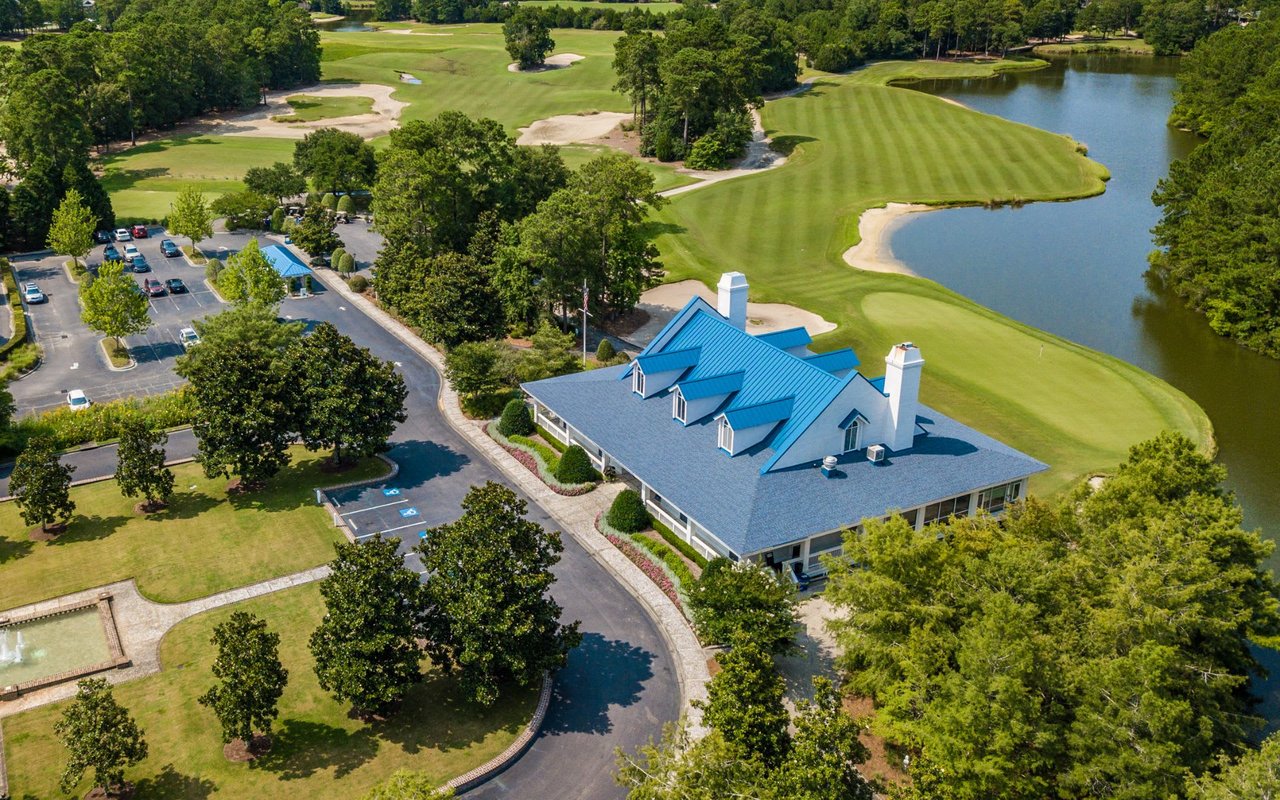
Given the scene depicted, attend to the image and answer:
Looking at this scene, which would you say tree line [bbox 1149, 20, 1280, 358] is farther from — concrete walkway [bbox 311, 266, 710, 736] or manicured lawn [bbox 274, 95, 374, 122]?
manicured lawn [bbox 274, 95, 374, 122]

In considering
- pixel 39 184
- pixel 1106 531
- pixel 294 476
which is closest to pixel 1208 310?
pixel 1106 531

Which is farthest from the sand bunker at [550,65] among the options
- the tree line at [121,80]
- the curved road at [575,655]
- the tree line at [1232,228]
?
the curved road at [575,655]

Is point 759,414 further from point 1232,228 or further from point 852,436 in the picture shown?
point 1232,228

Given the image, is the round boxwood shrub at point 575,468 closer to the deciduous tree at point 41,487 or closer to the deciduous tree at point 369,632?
the deciduous tree at point 369,632

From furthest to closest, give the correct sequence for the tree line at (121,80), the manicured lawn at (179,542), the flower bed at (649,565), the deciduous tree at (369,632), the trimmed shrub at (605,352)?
the tree line at (121,80), the trimmed shrub at (605,352), the manicured lawn at (179,542), the flower bed at (649,565), the deciduous tree at (369,632)

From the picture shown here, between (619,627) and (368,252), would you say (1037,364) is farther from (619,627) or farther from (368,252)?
(368,252)

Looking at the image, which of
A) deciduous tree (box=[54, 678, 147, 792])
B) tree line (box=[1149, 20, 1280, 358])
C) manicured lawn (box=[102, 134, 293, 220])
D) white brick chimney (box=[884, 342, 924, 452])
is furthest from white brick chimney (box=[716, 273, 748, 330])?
manicured lawn (box=[102, 134, 293, 220])
